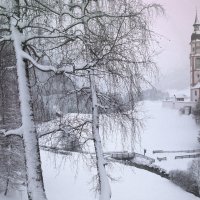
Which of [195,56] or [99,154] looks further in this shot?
[195,56]

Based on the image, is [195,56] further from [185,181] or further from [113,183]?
[113,183]

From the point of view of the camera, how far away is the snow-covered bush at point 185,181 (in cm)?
2214

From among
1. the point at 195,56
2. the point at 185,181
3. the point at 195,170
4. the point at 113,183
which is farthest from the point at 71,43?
the point at 195,56

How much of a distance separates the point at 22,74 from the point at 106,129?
2.27 m

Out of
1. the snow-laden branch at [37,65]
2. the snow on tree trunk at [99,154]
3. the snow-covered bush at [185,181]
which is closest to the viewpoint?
the snow-laden branch at [37,65]

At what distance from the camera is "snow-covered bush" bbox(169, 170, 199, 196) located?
22141 millimetres

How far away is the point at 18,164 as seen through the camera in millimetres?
13797

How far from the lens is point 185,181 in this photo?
2256 centimetres

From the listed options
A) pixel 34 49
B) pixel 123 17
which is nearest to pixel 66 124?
pixel 34 49

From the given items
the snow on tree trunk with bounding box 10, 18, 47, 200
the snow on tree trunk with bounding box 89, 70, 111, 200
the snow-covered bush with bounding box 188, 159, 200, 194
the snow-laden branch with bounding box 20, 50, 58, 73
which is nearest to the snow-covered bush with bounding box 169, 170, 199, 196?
the snow-covered bush with bounding box 188, 159, 200, 194

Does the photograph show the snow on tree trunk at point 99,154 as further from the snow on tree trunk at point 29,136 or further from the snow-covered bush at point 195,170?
the snow-covered bush at point 195,170

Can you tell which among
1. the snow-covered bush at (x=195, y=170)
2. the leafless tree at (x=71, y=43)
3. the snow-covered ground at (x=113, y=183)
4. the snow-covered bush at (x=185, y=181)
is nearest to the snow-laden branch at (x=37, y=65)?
the leafless tree at (x=71, y=43)

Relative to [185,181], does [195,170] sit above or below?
above

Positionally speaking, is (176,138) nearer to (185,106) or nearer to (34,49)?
(185,106)
